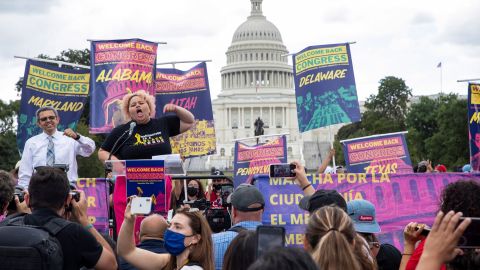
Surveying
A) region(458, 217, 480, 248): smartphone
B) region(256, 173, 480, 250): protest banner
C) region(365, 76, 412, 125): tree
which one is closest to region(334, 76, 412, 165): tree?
region(365, 76, 412, 125): tree

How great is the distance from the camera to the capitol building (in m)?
135

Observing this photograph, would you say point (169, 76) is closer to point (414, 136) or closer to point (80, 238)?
point (80, 238)

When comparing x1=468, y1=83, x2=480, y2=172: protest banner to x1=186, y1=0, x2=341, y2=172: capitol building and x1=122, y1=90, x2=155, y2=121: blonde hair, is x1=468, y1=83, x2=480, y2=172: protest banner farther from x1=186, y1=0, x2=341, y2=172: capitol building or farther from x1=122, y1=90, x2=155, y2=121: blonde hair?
x1=186, y1=0, x2=341, y2=172: capitol building

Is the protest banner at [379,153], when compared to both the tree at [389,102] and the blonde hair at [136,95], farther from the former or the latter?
the tree at [389,102]

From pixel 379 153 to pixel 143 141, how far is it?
6855 millimetres

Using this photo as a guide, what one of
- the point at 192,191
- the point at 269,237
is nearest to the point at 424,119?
the point at 192,191

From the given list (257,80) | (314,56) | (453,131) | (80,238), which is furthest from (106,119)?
(257,80)

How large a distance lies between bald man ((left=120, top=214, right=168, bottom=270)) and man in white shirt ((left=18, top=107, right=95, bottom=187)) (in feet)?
8.57

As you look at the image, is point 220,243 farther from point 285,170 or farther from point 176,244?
point 285,170

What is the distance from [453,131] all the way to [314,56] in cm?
4651

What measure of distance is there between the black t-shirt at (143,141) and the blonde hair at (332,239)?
4.03 meters

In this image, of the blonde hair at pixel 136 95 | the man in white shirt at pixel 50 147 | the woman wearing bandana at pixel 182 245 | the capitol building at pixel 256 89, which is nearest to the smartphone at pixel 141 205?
the woman wearing bandana at pixel 182 245

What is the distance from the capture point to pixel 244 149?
18.1 metres

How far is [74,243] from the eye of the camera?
5078 millimetres
